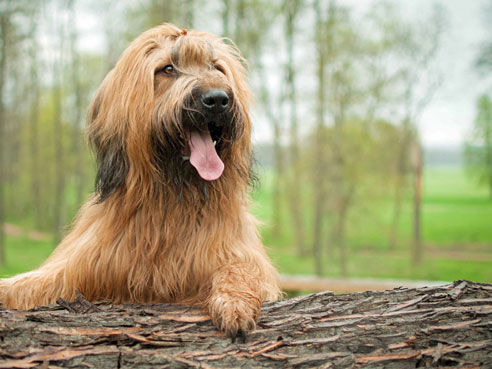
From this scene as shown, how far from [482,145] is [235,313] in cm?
986

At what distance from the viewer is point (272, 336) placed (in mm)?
1945

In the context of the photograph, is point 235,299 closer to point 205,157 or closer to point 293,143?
point 205,157

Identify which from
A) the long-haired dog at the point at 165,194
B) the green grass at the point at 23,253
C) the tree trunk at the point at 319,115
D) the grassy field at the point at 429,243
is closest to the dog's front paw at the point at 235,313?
the long-haired dog at the point at 165,194

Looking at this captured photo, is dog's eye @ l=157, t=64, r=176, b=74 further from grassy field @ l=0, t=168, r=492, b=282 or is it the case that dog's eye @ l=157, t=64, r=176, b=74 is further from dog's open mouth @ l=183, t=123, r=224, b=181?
grassy field @ l=0, t=168, r=492, b=282

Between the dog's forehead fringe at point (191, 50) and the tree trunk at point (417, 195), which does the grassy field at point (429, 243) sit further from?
the dog's forehead fringe at point (191, 50)

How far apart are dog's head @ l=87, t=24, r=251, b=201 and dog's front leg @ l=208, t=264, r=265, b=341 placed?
1.83ft

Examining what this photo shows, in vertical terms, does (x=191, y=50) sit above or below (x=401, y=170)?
above

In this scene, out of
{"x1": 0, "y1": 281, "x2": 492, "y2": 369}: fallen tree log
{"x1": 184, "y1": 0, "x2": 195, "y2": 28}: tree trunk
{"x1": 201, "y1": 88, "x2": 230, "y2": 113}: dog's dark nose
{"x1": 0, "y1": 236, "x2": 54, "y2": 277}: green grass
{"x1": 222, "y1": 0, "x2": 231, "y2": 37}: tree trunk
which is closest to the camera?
{"x1": 0, "y1": 281, "x2": 492, "y2": 369}: fallen tree log

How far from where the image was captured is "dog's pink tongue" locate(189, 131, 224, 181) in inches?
97.9

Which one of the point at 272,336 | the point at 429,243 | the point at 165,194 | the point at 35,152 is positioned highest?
the point at 35,152

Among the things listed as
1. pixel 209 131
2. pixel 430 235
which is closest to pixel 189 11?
pixel 209 131

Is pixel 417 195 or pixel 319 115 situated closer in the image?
→ pixel 319 115

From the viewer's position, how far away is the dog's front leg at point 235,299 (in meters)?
1.95

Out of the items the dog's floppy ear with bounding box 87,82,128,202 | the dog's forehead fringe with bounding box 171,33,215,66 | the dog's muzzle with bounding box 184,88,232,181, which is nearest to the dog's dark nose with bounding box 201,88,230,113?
Answer: the dog's muzzle with bounding box 184,88,232,181
